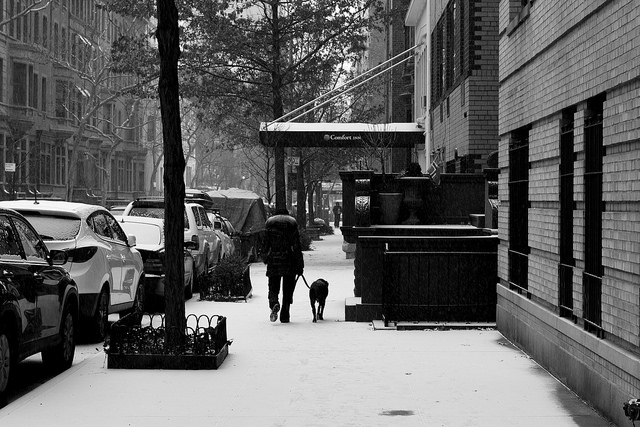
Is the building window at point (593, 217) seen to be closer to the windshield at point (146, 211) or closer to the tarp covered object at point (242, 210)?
the windshield at point (146, 211)

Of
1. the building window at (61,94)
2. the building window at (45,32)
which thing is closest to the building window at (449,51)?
the building window at (45,32)

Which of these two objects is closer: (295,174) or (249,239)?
(249,239)

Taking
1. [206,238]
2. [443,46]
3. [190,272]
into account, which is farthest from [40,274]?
[443,46]

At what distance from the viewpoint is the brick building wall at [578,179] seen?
752 cm

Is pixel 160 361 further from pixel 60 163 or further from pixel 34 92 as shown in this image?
pixel 60 163

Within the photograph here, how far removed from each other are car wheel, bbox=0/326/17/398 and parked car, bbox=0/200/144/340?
339 centimetres

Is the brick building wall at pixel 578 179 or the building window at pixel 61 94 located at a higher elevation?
the building window at pixel 61 94

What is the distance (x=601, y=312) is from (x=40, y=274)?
4.89 metres

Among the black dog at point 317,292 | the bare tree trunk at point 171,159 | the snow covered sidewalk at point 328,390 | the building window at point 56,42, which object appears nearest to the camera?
the snow covered sidewalk at point 328,390

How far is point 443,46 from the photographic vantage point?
25578 millimetres

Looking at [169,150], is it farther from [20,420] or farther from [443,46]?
[443,46]

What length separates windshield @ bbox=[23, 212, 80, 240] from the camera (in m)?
13.1

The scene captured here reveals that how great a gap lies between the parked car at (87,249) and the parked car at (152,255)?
8.59ft

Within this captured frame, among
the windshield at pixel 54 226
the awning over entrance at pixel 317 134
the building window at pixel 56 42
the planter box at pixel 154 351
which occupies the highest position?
the building window at pixel 56 42
